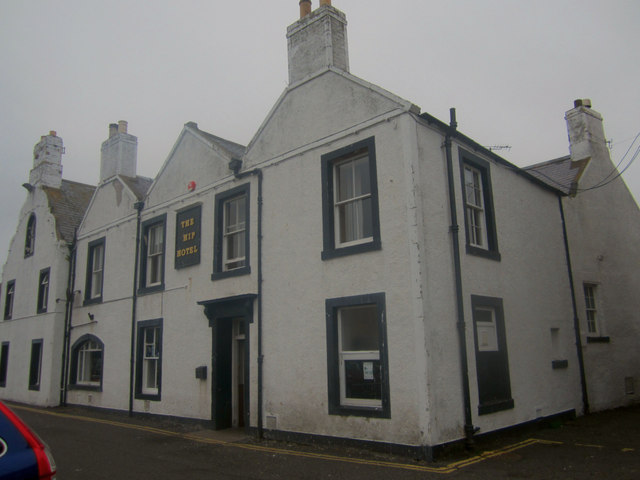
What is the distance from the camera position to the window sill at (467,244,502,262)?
423 inches

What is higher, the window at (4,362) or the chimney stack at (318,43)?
the chimney stack at (318,43)

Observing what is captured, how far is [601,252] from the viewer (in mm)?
15898

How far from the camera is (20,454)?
3.23 m

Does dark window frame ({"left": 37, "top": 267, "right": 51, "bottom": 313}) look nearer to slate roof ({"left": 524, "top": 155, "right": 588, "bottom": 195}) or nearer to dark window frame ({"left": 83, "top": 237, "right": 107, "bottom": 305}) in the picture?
dark window frame ({"left": 83, "top": 237, "right": 107, "bottom": 305})

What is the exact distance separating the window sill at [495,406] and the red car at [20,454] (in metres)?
8.30

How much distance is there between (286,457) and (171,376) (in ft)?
19.6

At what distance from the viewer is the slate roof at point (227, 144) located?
573 inches

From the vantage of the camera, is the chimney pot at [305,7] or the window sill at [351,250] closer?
the window sill at [351,250]

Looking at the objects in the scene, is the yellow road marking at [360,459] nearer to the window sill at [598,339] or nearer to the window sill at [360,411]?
the window sill at [360,411]

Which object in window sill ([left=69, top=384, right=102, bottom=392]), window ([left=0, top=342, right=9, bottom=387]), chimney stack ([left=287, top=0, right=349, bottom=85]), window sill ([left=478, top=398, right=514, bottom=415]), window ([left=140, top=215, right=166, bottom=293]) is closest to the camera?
window sill ([left=478, top=398, right=514, bottom=415])

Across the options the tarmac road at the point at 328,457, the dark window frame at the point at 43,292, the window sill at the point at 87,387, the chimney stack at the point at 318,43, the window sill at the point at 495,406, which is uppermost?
the chimney stack at the point at 318,43

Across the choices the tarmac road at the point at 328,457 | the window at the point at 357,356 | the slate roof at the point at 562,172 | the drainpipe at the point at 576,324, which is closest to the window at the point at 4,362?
the tarmac road at the point at 328,457

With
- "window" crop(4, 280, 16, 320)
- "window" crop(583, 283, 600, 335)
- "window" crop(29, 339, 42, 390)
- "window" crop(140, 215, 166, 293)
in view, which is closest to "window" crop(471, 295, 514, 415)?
"window" crop(583, 283, 600, 335)

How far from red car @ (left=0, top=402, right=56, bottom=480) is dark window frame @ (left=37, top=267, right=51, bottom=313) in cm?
1874
